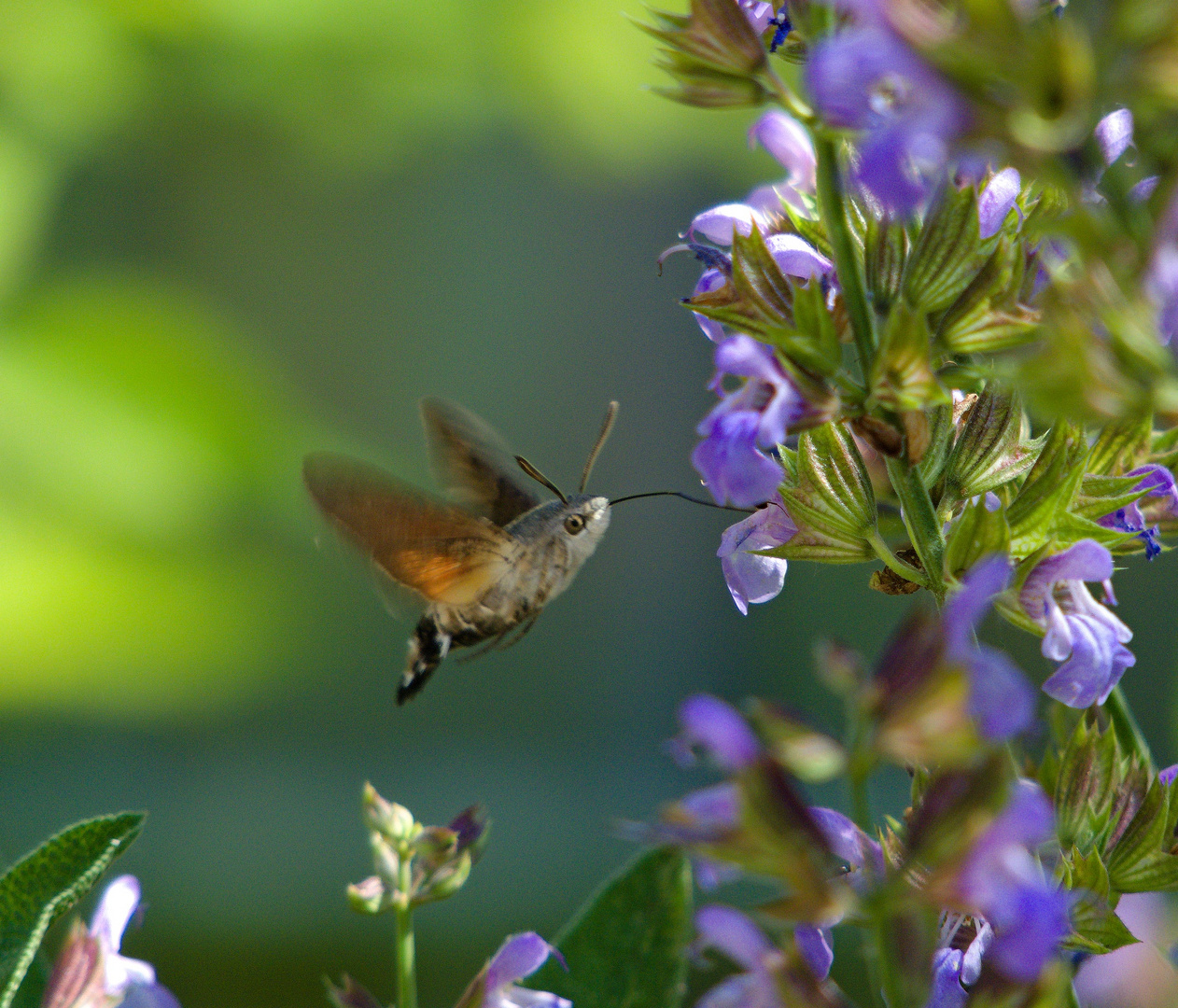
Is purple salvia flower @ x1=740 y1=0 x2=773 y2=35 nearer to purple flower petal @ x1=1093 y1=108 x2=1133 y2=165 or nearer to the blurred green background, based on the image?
purple flower petal @ x1=1093 y1=108 x2=1133 y2=165

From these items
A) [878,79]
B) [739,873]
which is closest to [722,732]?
[739,873]

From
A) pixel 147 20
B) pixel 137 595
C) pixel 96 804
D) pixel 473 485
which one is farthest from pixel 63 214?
pixel 473 485

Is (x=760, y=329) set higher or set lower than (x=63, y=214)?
higher

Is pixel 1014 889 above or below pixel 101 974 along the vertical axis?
above

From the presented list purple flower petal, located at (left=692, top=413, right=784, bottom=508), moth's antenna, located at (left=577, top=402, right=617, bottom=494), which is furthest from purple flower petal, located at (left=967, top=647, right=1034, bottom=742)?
moth's antenna, located at (left=577, top=402, right=617, bottom=494)

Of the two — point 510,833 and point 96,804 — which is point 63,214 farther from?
point 510,833

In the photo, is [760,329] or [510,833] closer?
[760,329]

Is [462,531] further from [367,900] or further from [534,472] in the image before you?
[367,900]
